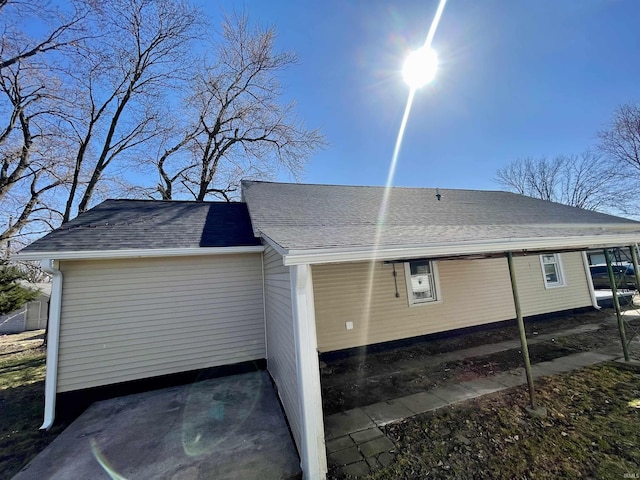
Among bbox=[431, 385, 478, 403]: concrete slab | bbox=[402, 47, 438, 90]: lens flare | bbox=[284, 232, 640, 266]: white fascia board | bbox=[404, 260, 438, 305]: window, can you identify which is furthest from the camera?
bbox=[402, 47, 438, 90]: lens flare

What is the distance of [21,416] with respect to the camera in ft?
14.3

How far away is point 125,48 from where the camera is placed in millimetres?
10906

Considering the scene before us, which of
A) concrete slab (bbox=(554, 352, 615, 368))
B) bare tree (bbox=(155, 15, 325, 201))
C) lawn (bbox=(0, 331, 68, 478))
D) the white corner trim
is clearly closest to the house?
the white corner trim

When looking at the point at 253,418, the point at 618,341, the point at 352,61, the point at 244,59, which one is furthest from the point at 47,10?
the point at 618,341

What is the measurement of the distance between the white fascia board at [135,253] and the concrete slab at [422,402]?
12.9ft

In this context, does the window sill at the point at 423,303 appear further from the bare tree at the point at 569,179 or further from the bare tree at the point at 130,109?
the bare tree at the point at 569,179

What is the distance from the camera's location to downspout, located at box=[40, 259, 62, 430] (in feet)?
13.7

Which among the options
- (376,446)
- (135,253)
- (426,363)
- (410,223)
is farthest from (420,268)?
(135,253)

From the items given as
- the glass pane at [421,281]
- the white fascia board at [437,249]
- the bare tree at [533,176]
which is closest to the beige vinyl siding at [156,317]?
the white fascia board at [437,249]

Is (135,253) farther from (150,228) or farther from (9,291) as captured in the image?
(9,291)

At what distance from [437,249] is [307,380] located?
222 cm

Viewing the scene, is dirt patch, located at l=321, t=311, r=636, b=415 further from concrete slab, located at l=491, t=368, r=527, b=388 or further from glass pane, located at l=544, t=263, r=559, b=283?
glass pane, located at l=544, t=263, r=559, b=283

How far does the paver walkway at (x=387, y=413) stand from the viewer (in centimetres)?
296

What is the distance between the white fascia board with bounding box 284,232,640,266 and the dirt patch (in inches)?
107
